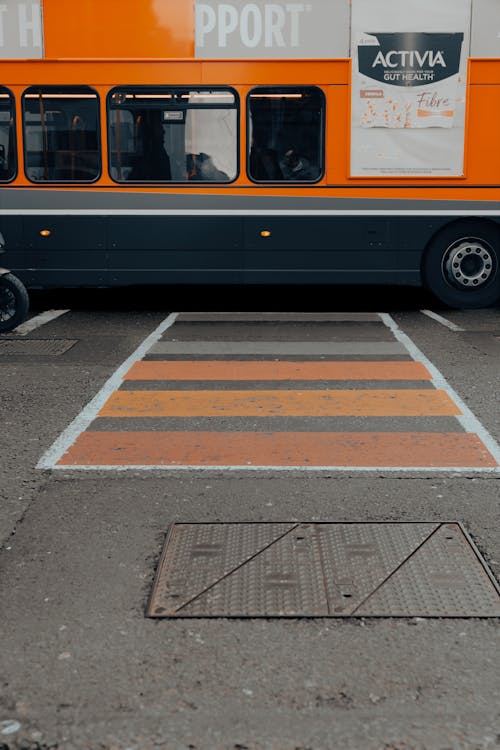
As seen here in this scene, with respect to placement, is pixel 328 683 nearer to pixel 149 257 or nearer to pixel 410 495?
pixel 410 495

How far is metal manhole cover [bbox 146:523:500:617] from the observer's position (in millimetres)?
4000

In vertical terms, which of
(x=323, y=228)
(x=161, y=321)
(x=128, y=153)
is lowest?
(x=161, y=321)

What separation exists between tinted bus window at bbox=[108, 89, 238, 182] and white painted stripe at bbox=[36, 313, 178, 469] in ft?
8.00

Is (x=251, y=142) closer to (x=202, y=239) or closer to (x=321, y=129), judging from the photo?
(x=321, y=129)

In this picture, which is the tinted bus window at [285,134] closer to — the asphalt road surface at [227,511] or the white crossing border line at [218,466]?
the asphalt road surface at [227,511]

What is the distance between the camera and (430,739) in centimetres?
308

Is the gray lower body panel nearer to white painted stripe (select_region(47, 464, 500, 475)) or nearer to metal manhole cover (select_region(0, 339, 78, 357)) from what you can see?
metal manhole cover (select_region(0, 339, 78, 357))

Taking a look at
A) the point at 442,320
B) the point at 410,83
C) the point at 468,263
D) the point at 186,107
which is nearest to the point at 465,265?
the point at 468,263

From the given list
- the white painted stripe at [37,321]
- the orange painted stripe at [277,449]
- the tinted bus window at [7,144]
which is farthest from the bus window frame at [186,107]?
the orange painted stripe at [277,449]

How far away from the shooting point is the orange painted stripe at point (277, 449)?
237 inches

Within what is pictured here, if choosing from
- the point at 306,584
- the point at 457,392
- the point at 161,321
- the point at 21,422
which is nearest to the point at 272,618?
the point at 306,584

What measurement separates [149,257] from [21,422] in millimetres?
5475

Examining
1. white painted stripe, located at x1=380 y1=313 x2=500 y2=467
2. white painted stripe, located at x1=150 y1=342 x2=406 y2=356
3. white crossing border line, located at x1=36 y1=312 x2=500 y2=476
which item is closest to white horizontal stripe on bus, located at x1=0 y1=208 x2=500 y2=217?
white painted stripe, located at x1=380 y1=313 x2=500 y2=467

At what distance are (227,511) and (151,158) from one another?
25.4 ft
